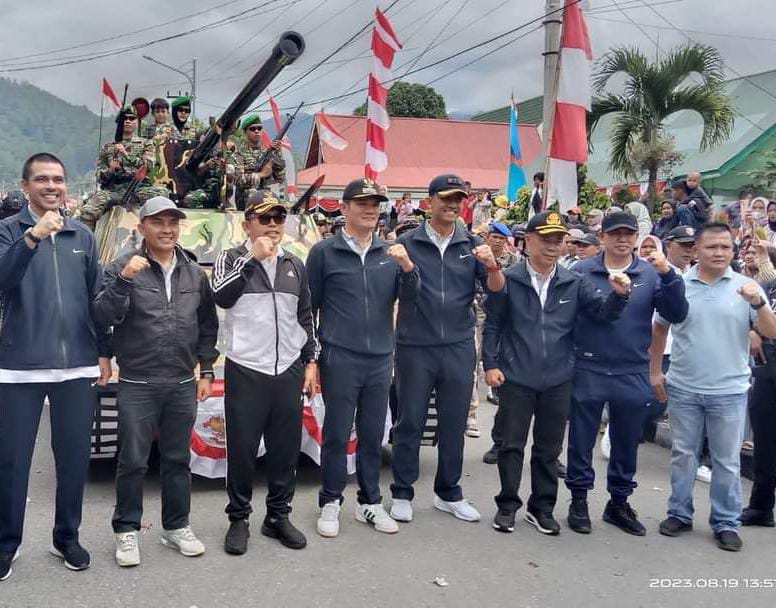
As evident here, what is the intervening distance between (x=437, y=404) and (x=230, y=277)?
5.07ft

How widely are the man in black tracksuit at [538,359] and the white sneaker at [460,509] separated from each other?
15 cm

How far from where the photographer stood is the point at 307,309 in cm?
438

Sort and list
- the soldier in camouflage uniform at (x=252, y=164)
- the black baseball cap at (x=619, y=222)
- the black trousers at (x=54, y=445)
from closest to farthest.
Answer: the black trousers at (x=54, y=445) < the black baseball cap at (x=619, y=222) < the soldier in camouflage uniform at (x=252, y=164)

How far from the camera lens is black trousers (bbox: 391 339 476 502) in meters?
4.70

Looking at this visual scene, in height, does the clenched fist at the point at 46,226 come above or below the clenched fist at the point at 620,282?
above

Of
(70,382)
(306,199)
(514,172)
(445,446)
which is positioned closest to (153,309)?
(70,382)

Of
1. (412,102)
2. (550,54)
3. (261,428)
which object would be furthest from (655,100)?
(412,102)

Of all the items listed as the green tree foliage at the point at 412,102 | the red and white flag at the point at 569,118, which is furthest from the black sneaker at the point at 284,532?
the green tree foliage at the point at 412,102

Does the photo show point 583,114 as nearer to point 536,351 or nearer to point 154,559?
point 536,351

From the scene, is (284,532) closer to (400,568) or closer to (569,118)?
(400,568)

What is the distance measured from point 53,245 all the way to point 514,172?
36.1ft

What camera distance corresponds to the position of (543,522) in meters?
4.66

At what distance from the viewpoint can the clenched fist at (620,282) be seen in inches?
172

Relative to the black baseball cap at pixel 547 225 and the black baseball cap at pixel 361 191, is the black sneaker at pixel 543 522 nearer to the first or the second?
the black baseball cap at pixel 547 225
